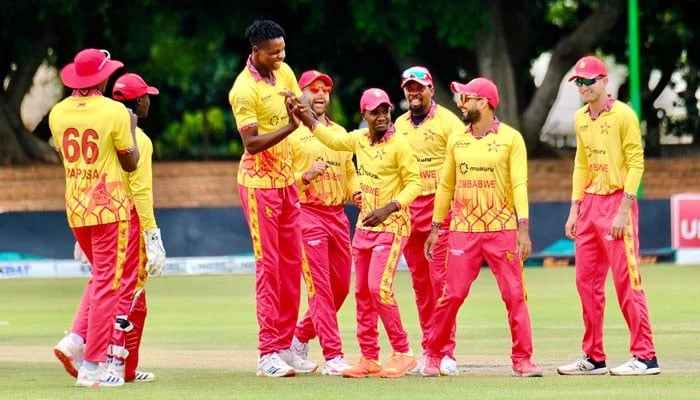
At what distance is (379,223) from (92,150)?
7.34ft

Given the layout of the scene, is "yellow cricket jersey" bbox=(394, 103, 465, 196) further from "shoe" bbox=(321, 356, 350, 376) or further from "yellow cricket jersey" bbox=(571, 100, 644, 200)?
"shoe" bbox=(321, 356, 350, 376)

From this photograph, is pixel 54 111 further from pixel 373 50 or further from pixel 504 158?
pixel 373 50

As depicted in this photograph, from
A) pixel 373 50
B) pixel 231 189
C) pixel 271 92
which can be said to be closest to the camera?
pixel 271 92

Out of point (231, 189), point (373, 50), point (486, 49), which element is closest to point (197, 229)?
point (231, 189)

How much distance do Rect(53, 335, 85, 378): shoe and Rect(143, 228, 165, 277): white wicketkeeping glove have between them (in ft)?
2.47

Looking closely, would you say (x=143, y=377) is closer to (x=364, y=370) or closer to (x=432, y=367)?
(x=364, y=370)

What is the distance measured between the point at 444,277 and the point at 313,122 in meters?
1.73

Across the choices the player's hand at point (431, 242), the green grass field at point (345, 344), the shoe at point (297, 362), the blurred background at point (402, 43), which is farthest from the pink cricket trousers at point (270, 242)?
the blurred background at point (402, 43)

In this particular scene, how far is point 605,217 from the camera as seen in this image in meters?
11.6

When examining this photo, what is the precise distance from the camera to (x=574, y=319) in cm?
1691

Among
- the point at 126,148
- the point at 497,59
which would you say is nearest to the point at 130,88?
the point at 126,148

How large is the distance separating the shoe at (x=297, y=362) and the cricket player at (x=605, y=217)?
2.02 meters

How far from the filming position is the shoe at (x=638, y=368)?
37.7 feet

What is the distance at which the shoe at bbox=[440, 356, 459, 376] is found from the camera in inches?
471
